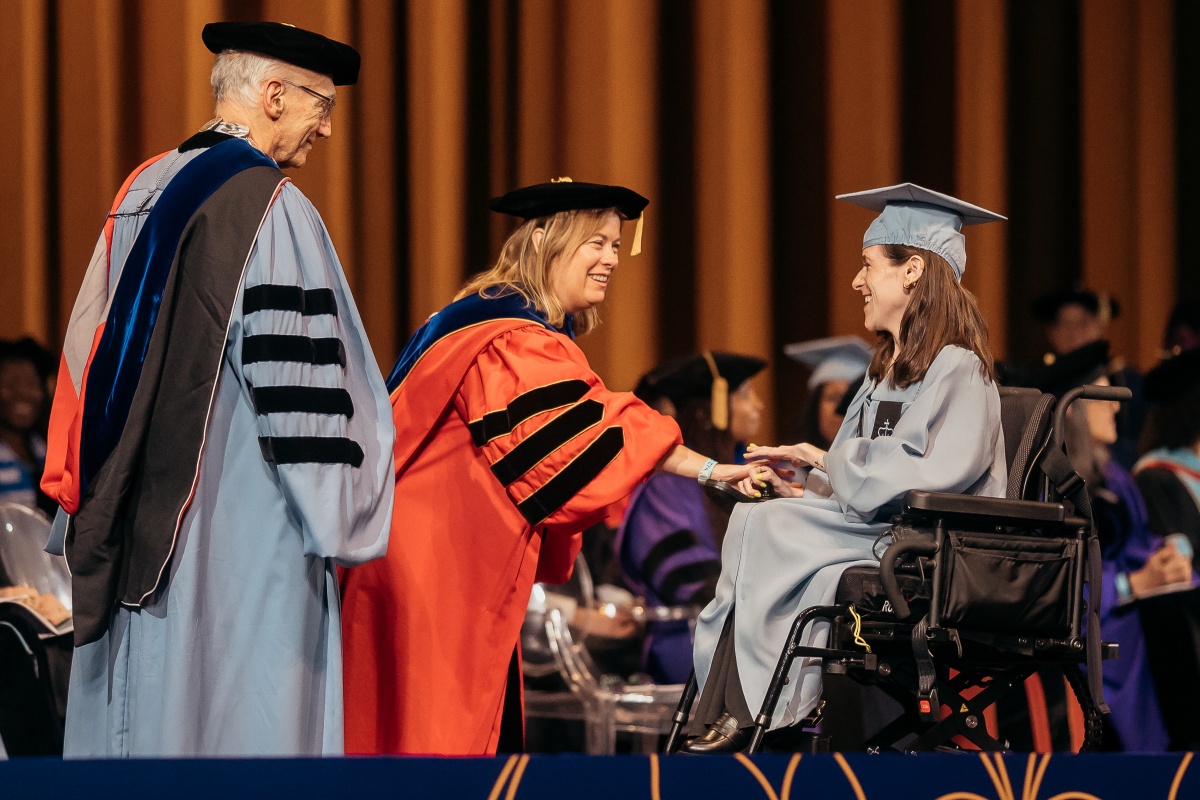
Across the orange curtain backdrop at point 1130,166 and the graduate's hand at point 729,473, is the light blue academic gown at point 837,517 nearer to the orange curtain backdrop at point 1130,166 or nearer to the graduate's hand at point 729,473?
the graduate's hand at point 729,473

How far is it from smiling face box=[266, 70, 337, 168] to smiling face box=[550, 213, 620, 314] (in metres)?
0.74

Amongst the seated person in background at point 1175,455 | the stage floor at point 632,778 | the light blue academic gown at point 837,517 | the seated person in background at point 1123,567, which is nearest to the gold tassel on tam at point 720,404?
the seated person in background at point 1123,567

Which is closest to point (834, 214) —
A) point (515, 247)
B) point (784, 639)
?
point (515, 247)

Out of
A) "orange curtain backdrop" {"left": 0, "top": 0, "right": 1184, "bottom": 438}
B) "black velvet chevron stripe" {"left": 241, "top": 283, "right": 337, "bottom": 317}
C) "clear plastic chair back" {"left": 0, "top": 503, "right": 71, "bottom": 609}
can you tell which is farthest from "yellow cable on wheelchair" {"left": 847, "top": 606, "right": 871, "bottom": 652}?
"orange curtain backdrop" {"left": 0, "top": 0, "right": 1184, "bottom": 438}

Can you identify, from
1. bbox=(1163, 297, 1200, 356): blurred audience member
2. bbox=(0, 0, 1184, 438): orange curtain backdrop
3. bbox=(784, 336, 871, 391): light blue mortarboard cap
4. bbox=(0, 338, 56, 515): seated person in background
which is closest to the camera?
bbox=(0, 338, 56, 515): seated person in background

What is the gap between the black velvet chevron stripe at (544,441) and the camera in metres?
3.21

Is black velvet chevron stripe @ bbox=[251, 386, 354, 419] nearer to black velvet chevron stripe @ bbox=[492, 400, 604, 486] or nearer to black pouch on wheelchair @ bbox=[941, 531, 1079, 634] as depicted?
black velvet chevron stripe @ bbox=[492, 400, 604, 486]

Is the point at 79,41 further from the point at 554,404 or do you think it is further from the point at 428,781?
the point at 428,781

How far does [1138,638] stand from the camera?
5.27 meters

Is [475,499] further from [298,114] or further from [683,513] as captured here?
[683,513]

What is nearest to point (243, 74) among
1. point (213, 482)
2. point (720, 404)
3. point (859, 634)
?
point (213, 482)

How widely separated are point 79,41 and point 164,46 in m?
0.36

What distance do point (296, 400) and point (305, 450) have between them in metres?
0.09

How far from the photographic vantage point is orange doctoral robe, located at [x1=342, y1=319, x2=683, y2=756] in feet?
10.5
